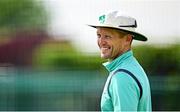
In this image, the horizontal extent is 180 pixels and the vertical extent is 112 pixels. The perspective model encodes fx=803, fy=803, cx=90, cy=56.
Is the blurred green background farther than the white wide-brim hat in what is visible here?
Yes

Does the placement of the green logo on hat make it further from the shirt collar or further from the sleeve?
the sleeve

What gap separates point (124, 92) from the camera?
193 inches

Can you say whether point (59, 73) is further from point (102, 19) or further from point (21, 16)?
point (102, 19)

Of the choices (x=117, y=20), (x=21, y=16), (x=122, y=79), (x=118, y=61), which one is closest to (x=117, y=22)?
(x=117, y=20)

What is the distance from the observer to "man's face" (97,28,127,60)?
5.11 m

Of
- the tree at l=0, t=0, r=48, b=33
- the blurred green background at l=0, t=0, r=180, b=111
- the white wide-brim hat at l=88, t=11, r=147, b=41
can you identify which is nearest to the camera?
the white wide-brim hat at l=88, t=11, r=147, b=41

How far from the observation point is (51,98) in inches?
534

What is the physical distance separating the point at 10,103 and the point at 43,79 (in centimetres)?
92

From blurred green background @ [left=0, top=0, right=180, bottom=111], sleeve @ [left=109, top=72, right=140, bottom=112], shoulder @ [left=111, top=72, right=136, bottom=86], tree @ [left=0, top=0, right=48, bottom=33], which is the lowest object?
blurred green background @ [left=0, top=0, right=180, bottom=111]

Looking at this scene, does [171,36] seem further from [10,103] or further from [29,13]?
[29,13]

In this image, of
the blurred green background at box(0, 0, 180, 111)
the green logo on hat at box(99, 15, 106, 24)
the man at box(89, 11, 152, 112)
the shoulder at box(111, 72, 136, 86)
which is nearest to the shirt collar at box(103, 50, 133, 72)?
the man at box(89, 11, 152, 112)

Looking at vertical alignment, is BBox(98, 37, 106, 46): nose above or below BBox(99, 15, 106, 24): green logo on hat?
below

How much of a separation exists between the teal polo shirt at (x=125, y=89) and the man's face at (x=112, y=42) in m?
0.04

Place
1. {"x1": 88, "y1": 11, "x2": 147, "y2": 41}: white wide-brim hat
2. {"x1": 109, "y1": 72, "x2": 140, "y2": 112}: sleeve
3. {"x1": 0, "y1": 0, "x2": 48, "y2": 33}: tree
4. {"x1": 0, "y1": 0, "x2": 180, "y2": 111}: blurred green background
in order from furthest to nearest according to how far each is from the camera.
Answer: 1. {"x1": 0, "y1": 0, "x2": 48, "y2": 33}: tree
2. {"x1": 0, "y1": 0, "x2": 180, "y2": 111}: blurred green background
3. {"x1": 88, "y1": 11, "x2": 147, "y2": 41}: white wide-brim hat
4. {"x1": 109, "y1": 72, "x2": 140, "y2": 112}: sleeve
